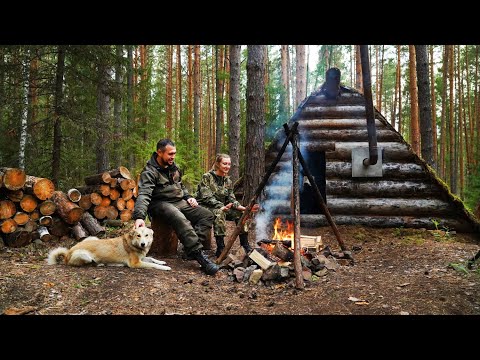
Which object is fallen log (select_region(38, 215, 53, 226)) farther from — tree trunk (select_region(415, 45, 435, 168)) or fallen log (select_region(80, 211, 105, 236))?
tree trunk (select_region(415, 45, 435, 168))

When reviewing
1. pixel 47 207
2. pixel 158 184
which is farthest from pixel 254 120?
pixel 47 207

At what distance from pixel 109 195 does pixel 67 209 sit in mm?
1051

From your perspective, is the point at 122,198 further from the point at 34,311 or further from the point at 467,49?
the point at 467,49

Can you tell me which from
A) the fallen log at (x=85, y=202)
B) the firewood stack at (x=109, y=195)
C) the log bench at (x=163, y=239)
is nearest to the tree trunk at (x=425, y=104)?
the log bench at (x=163, y=239)

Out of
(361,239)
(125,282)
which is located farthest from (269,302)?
(361,239)

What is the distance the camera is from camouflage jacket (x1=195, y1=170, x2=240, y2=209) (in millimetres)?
5605

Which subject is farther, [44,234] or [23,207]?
[44,234]

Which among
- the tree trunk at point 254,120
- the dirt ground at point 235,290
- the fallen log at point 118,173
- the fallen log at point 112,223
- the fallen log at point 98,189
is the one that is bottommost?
the dirt ground at point 235,290

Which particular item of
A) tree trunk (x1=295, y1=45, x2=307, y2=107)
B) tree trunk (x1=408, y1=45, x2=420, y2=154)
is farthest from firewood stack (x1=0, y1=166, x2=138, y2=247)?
tree trunk (x1=295, y1=45, x2=307, y2=107)

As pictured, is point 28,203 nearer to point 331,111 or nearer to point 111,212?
point 111,212

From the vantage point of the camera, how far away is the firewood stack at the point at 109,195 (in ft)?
23.3

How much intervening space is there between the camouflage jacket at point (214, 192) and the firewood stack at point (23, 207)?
2.97m

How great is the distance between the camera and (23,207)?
5.92m

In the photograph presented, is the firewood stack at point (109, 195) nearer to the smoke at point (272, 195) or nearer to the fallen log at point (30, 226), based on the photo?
the fallen log at point (30, 226)
